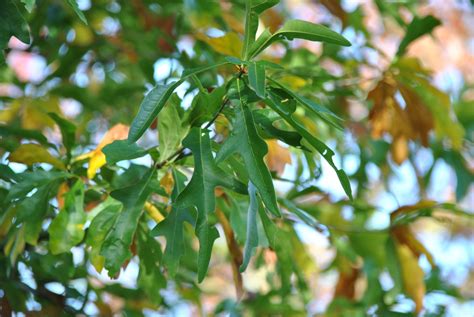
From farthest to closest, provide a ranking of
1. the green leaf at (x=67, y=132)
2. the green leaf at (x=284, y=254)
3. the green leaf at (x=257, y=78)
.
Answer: the green leaf at (x=284, y=254)
the green leaf at (x=67, y=132)
the green leaf at (x=257, y=78)

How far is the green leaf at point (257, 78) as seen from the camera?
899mm

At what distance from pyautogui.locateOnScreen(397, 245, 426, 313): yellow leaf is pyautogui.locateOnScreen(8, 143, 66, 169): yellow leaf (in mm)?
756

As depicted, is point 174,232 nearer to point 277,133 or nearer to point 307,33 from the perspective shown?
point 277,133

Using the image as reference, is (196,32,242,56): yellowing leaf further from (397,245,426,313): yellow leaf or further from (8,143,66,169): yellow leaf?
(397,245,426,313): yellow leaf

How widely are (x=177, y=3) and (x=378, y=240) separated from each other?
70cm

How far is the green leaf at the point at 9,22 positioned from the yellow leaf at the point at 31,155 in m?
0.23

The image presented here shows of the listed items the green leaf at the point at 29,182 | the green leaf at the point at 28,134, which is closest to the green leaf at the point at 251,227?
the green leaf at the point at 29,182

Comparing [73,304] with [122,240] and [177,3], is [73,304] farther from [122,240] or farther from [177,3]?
[177,3]

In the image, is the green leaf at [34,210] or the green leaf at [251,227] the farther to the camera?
the green leaf at [34,210]

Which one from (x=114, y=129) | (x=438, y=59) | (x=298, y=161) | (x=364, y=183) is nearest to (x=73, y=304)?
(x=114, y=129)

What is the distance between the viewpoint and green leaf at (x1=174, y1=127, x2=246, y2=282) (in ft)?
3.16

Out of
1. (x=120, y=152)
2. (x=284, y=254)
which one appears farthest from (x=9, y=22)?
(x=284, y=254)

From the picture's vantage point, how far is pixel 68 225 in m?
1.15

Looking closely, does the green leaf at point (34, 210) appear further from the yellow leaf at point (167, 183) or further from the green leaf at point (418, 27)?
the green leaf at point (418, 27)
